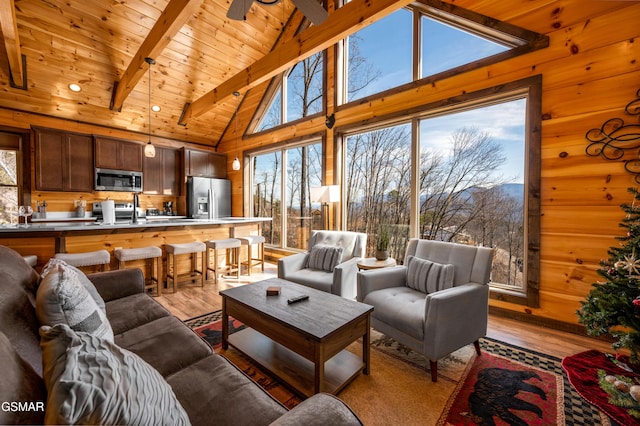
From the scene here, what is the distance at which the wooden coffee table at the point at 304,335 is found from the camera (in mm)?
1654

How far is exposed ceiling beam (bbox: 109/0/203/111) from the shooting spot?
9.26 ft

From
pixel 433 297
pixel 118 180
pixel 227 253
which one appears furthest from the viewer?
pixel 118 180

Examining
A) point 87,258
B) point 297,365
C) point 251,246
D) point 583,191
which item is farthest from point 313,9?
point 251,246

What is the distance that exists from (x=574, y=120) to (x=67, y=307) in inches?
158

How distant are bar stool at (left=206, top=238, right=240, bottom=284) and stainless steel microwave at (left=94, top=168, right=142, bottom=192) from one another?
264cm

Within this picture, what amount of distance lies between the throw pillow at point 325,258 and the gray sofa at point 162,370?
1773mm

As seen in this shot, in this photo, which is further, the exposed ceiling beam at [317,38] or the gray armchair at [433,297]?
the exposed ceiling beam at [317,38]

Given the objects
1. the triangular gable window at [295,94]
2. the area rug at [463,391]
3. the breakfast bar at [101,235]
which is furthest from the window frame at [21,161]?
the area rug at [463,391]

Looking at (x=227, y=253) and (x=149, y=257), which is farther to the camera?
(x=227, y=253)

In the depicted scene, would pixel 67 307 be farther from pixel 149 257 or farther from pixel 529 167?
pixel 529 167

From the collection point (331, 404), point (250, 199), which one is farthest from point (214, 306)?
point (250, 199)

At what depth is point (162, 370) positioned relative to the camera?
1298mm

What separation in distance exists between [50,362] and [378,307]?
200 centimetres

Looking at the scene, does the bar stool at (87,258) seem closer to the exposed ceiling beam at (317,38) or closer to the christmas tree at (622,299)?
the exposed ceiling beam at (317,38)
